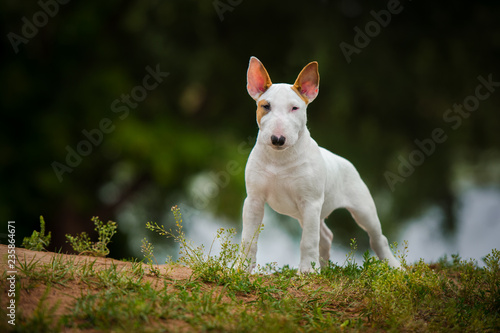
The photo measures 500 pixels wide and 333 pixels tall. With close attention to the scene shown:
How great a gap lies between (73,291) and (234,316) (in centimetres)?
143

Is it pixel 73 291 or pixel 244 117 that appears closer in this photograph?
pixel 73 291

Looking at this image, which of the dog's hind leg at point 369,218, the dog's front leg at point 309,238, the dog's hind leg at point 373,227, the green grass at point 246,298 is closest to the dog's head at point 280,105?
the dog's front leg at point 309,238

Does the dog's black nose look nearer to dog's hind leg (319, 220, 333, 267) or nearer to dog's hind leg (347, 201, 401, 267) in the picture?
dog's hind leg (347, 201, 401, 267)

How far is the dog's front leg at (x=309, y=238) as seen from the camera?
572 cm

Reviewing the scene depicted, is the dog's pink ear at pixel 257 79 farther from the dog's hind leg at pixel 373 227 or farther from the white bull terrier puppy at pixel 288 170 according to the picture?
the dog's hind leg at pixel 373 227

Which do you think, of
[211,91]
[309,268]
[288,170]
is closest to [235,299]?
[309,268]

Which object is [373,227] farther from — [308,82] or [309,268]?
[308,82]

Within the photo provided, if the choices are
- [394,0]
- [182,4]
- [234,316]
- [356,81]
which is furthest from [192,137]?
[234,316]

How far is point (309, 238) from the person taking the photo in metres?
5.72

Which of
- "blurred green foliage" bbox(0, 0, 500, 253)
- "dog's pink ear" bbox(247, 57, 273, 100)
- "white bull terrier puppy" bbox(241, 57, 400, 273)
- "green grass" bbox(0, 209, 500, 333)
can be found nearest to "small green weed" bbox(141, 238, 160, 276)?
"green grass" bbox(0, 209, 500, 333)

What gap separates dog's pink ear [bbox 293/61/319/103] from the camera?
18.6 ft

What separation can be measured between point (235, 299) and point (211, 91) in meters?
9.01

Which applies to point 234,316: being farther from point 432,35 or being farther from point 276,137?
point 432,35

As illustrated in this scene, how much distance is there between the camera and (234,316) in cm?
446
